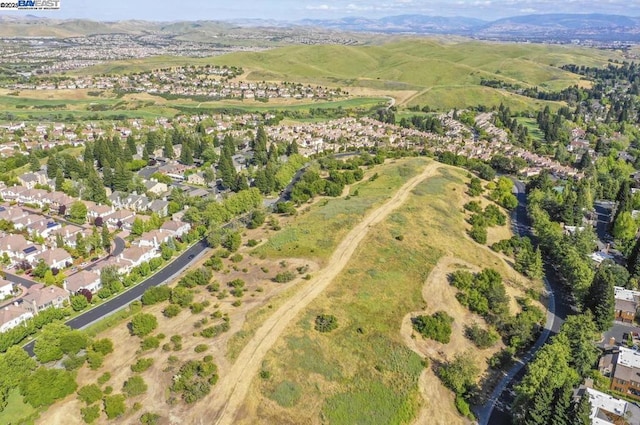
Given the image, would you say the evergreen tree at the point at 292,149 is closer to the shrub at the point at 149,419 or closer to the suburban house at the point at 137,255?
the suburban house at the point at 137,255

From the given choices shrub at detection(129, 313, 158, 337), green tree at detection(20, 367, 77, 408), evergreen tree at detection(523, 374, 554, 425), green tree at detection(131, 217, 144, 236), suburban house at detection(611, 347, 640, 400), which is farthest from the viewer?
green tree at detection(131, 217, 144, 236)

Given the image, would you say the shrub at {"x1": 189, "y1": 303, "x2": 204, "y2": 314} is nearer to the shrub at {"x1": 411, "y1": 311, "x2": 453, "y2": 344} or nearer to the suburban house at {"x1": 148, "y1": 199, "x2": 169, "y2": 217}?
the shrub at {"x1": 411, "y1": 311, "x2": 453, "y2": 344}

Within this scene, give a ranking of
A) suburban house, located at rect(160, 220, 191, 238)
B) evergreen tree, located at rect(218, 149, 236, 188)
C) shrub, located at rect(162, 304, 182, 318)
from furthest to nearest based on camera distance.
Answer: evergreen tree, located at rect(218, 149, 236, 188), suburban house, located at rect(160, 220, 191, 238), shrub, located at rect(162, 304, 182, 318)

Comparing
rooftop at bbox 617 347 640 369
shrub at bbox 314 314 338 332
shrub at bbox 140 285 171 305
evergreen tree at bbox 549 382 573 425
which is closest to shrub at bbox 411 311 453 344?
shrub at bbox 314 314 338 332

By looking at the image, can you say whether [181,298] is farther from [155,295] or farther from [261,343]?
[261,343]

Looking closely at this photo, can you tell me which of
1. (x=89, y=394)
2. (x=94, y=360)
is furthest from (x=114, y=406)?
(x=94, y=360)

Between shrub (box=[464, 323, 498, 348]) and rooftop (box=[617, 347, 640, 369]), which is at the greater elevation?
rooftop (box=[617, 347, 640, 369])

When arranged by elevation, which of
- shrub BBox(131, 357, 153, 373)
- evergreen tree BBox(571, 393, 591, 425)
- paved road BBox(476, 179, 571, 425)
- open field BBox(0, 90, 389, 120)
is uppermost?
open field BBox(0, 90, 389, 120)
